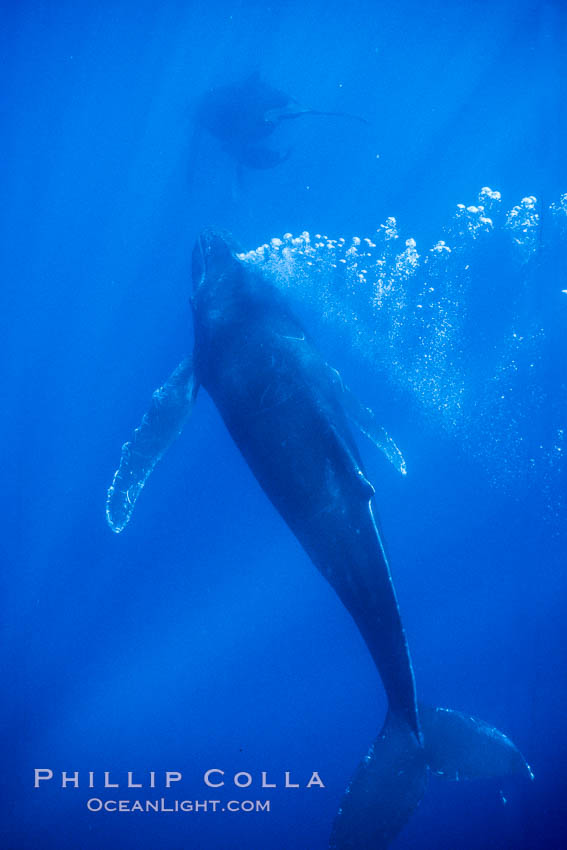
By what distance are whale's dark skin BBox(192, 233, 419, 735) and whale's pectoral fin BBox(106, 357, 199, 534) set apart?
0.35 m

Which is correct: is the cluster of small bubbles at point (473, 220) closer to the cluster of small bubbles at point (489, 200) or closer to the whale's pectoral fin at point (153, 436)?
the cluster of small bubbles at point (489, 200)

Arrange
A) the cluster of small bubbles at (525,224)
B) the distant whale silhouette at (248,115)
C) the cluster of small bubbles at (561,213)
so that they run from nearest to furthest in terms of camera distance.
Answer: the distant whale silhouette at (248,115) < the cluster of small bubbles at (525,224) < the cluster of small bubbles at (561,213)

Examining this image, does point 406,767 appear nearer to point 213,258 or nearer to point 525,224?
point 213,258

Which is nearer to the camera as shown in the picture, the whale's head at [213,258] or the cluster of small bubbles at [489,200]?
the whale's head at [213,258]

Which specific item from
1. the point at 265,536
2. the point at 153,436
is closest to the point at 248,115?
the point at 153,436

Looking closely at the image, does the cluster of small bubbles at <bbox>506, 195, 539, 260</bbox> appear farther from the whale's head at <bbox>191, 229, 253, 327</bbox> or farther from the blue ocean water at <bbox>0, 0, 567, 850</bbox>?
the whale's head at <bbox>191, 229, 253, 327</bbox>

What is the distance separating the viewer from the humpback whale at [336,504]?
20.6ft

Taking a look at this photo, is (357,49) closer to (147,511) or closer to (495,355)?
(495,355)

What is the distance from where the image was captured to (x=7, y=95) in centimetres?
2019

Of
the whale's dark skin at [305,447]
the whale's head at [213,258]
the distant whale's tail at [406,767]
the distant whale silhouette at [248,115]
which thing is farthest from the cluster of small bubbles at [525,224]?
the distant whale's tail at [406,767]

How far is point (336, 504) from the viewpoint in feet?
21.3

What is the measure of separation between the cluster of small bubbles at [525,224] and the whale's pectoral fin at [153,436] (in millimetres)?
13763

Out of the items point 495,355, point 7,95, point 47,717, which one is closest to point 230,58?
point 7,95

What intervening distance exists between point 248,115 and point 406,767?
54.8 feet
